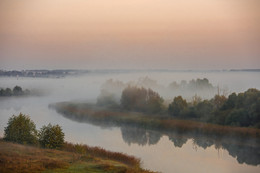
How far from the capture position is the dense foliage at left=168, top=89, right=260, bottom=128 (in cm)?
2273

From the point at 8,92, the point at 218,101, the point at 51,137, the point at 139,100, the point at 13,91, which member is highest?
the point at 13,91

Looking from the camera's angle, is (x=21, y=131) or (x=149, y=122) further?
(x=149, y=122)

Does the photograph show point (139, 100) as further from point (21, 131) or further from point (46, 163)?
point (46, 163)

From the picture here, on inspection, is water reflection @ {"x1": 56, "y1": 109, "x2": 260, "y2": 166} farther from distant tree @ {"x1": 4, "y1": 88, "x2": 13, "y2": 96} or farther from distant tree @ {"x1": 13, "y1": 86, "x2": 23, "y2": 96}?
distant tree @ {"x1": 13, "y1": 86, "x2": 23, "y2": 96}

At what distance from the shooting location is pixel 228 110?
977 inches

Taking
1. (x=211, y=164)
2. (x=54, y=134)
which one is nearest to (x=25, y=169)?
(x=54, y=134)

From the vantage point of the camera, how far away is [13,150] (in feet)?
42.8

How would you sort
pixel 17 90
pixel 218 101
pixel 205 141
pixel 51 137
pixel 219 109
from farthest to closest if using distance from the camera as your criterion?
1. pixel 17 90
2. pixel 218 101
3. pixel 219 109
4. pixel 205 141
5. pixel 51 137

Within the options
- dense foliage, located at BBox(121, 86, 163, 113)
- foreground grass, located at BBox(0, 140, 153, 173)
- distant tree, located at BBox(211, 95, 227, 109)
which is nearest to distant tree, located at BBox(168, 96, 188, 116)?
distant tree, located at BBox(211, 95, 227, 109)

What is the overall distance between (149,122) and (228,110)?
6.57 metres

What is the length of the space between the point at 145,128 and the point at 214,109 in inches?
226

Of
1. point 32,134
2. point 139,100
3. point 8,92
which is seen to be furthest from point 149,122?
point 8,92

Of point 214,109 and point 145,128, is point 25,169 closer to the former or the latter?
point 145,128

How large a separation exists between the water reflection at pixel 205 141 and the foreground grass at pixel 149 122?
1.91 feet
